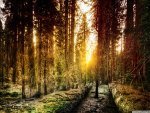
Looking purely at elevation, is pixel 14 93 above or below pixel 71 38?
below

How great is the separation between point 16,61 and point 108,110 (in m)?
18.9

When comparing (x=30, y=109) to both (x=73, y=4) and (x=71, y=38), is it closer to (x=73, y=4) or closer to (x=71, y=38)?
(x=71, y=38)

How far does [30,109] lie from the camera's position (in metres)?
9.78

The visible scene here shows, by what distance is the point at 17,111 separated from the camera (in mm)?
9352

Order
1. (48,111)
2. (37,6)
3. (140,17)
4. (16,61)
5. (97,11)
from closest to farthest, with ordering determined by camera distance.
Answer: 1. (48,111)
2. (140,17)
3. (97,11)
4. (37,6)
5. (16,61)

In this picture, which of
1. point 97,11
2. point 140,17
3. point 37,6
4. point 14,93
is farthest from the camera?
point 14,93

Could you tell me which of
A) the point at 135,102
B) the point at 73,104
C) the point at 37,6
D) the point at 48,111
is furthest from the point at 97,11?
the point at 48,111

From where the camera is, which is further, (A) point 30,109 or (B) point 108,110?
(B) point 108,110

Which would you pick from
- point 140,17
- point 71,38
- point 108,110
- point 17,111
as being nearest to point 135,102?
point 108,110

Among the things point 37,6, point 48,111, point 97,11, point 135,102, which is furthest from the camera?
point 37,6

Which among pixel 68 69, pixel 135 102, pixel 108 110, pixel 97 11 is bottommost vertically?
pixel 108 110

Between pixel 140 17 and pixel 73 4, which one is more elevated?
pixel 73 4

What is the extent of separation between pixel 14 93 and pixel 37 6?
25.8 ft

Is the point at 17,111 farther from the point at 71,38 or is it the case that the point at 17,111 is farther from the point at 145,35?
the point at 71,38
